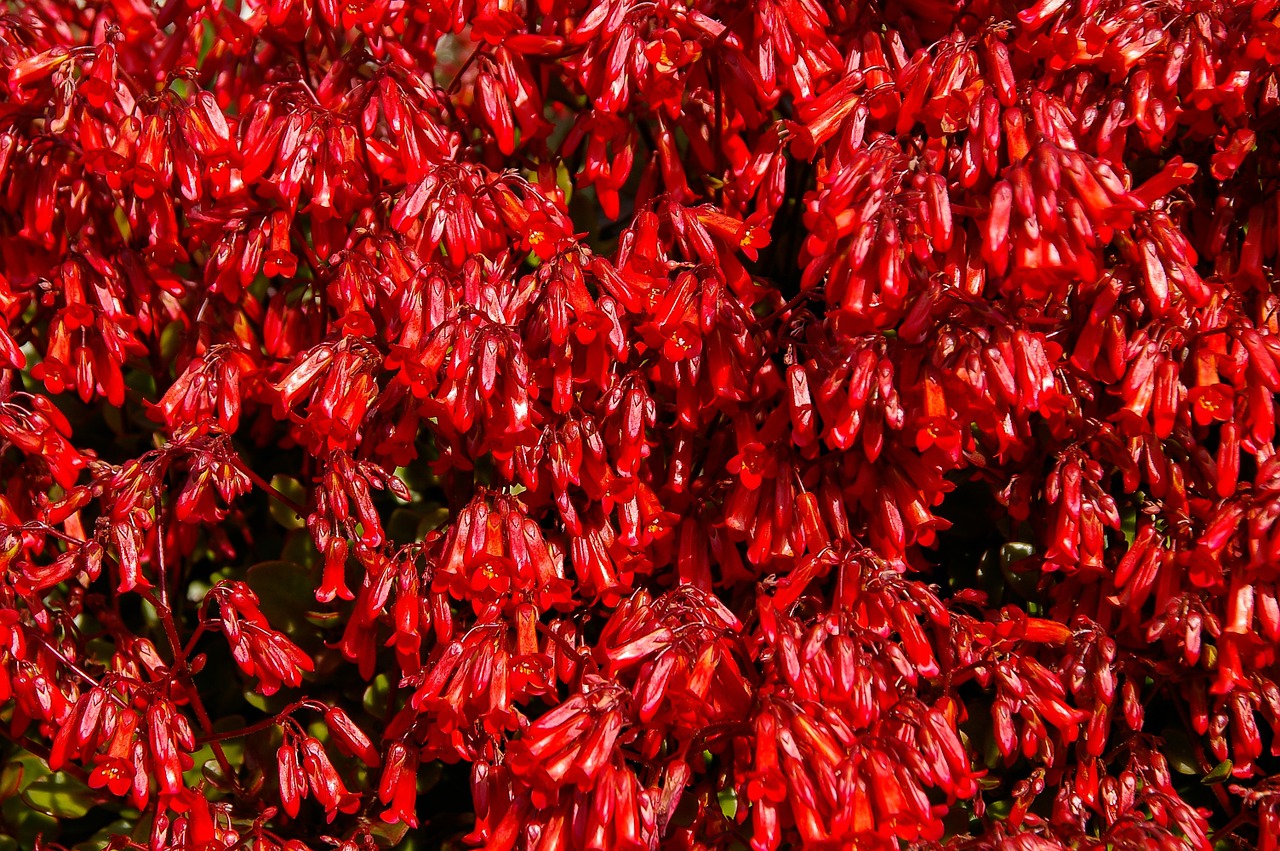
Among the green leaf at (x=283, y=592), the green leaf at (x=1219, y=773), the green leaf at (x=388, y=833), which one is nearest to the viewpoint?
the green leaf at (x=1219, y=773)

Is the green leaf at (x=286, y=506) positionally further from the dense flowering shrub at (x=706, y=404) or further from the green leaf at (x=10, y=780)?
the green leaf at (x=10, y=780)

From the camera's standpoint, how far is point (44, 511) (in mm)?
2217

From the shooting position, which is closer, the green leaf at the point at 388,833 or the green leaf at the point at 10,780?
the green leaf at the point at 388,833

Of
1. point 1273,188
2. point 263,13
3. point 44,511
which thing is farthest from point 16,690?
point 1273,188

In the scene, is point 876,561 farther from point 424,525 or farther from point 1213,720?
point 424,525

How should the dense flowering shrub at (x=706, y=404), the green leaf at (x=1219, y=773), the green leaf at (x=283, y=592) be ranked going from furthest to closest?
the green leaf at (x=283, y=592) < the green leaf at (x=1219, y=773) < the dense flowering shrub at (x=706, y=404)

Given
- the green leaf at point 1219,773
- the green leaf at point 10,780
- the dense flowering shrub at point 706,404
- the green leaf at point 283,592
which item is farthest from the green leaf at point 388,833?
the green leaf at point 1219,773

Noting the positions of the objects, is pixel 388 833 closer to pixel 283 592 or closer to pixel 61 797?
pixel 283 592

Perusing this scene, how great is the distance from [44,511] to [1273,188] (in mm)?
2465

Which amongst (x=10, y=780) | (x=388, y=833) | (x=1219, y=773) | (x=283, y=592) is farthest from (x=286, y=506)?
(x=1219, y=773)

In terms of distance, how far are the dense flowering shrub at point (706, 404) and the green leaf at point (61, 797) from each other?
0.23 metres

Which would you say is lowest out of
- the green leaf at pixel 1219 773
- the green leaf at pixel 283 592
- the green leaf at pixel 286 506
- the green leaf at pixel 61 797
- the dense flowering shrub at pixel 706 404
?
the green leaf at pixel 61 797

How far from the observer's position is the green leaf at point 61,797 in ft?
8.13

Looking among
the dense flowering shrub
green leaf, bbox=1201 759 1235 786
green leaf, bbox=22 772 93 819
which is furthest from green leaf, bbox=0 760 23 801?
green leaf, bbox=1201 759 1235 786
